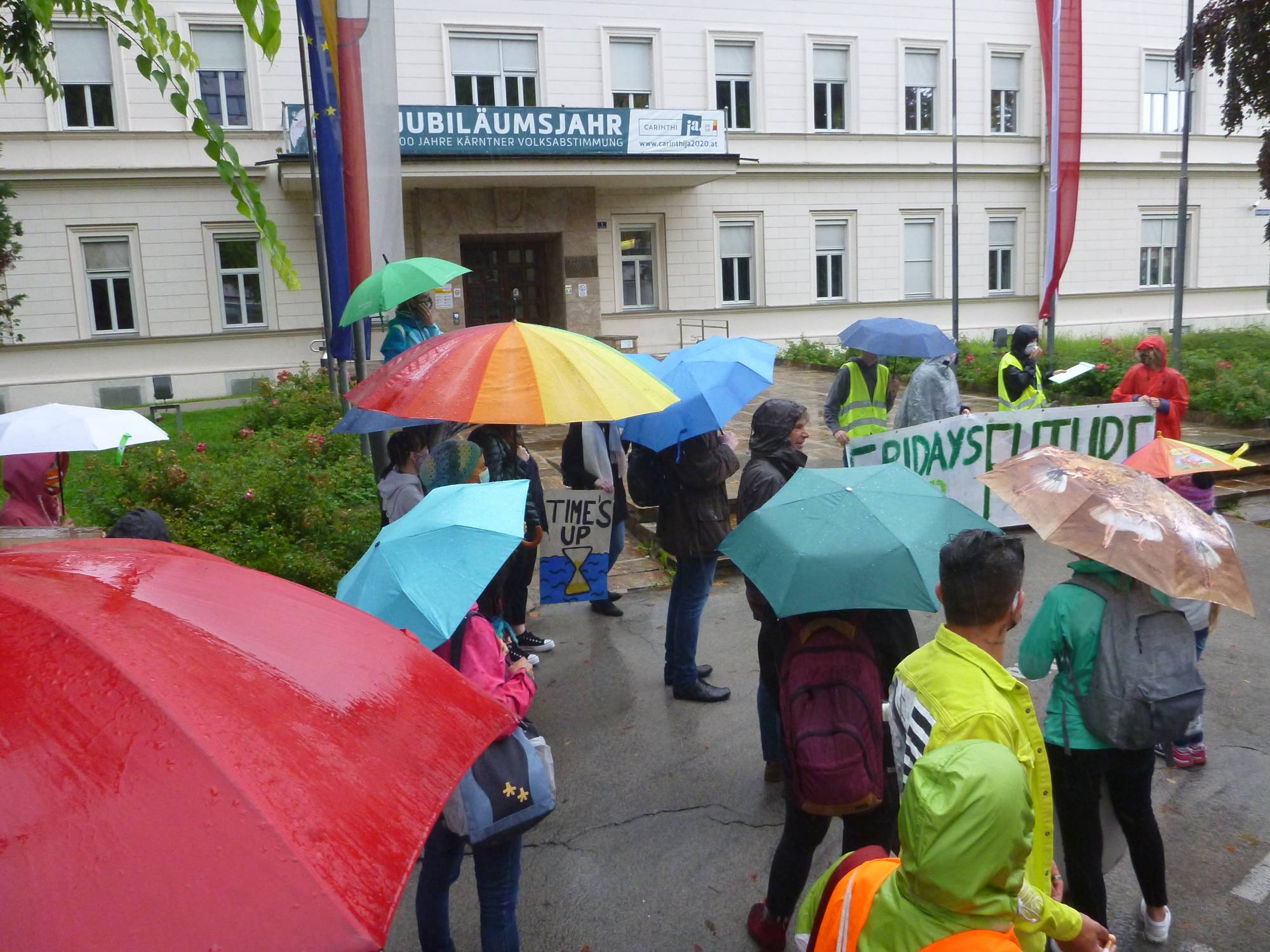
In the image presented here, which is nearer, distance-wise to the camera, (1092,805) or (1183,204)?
(1092,805)

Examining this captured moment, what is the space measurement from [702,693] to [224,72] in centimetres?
2009

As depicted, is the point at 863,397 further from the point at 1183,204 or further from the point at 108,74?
the point at 108,74

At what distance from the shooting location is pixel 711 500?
16.3ft

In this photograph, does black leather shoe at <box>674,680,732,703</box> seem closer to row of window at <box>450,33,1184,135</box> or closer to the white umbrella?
the white umbrella

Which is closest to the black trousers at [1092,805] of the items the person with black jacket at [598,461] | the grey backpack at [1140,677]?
the grey backpack at [1140,677]

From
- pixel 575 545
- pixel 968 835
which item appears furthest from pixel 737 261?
pixel 968 835

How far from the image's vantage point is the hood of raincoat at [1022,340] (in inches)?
303

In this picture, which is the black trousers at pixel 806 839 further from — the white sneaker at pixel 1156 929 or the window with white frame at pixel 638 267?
the window with white frame at pixel 638 267

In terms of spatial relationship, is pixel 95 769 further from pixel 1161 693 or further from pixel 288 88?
pixel 288 88

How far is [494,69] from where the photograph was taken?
2184 centimetres

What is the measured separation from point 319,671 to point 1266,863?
3.87 metres

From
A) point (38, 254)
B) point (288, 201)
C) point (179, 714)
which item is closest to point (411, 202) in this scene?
point (288, 201)

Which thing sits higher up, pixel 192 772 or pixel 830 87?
pixel 830 87

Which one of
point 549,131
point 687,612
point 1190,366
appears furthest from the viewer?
point 549,131
